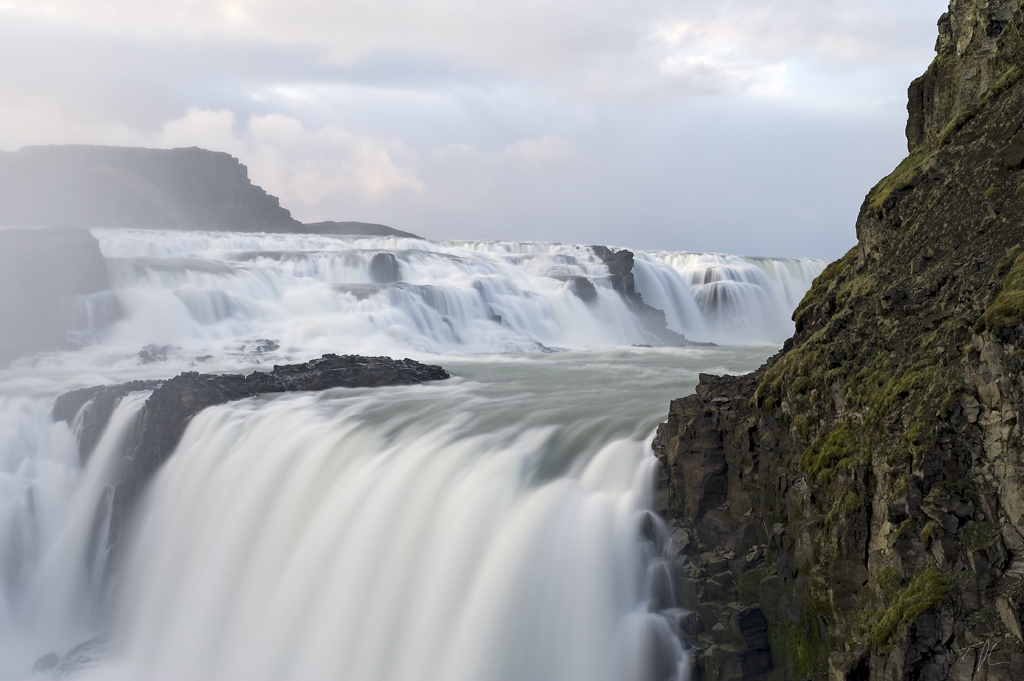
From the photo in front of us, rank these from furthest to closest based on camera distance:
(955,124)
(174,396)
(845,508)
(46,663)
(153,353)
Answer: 1. (153,353)
2. (174,396)
3. (46,663)
4. (955,124)
5. (845,508)

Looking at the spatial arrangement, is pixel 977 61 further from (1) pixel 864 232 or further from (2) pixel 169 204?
(2) pixel 169 204

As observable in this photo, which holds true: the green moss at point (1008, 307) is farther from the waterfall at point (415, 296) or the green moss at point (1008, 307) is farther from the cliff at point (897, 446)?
the waterfall at point (415, 296)

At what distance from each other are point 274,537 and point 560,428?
4.09m

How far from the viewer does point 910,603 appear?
178 inches

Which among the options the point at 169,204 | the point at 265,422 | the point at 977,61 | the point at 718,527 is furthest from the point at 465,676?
the point at 169,204

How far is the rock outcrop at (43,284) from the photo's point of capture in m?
24.2

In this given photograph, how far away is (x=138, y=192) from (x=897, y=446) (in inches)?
3621

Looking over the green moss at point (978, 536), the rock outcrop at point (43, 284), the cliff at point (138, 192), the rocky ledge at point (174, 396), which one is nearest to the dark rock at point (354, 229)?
the cliff at point (138, 192)

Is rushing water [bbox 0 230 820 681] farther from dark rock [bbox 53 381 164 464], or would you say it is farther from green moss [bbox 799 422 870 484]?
green moss [bbox 799 422 870 484]

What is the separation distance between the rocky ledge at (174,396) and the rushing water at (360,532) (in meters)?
0.35

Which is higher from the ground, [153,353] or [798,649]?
[153,353]

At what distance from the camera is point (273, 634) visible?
908 cm

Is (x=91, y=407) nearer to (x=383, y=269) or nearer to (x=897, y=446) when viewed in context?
(x=897, y=446)

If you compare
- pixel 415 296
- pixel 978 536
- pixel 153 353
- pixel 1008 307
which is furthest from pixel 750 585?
pixel 415 296
